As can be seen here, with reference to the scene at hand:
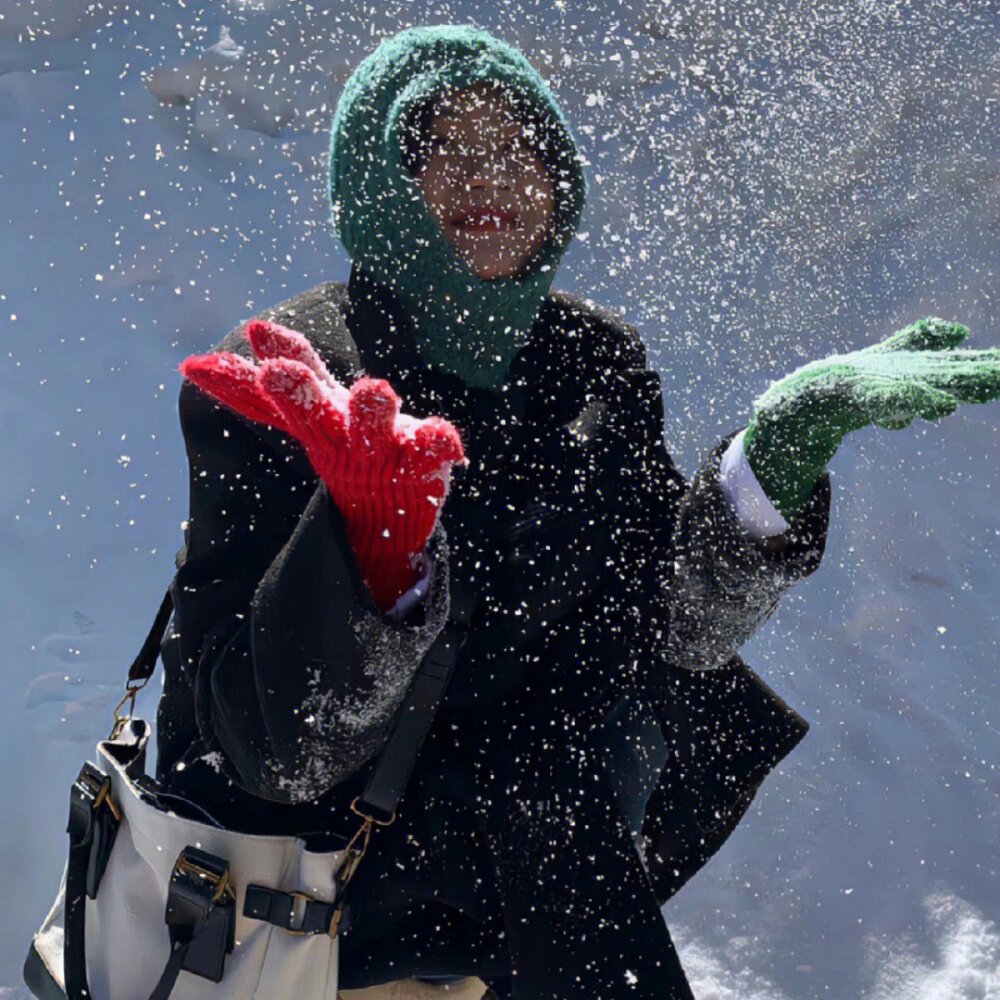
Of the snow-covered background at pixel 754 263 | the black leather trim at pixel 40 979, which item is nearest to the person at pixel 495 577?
the black leather trim at pixel 40 979

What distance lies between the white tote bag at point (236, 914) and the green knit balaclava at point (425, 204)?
1.91ft

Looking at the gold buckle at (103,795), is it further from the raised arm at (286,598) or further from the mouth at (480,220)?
the mouth at (480,220)

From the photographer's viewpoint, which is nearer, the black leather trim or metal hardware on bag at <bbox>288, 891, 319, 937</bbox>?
metal hardware on bag at <bbox>288, 891, 319, 937</bbox>

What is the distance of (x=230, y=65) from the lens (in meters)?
6.40

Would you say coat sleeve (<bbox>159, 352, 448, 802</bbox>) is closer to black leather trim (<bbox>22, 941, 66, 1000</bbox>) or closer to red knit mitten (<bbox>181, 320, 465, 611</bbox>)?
red knit mitten (<bbox>181, 320, 465, 611</bbox>)

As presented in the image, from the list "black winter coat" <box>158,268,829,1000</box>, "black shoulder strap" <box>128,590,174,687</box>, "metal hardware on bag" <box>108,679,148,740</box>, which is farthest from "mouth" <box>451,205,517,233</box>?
"metal hardware on bag" <box>108,679,148,740</box>

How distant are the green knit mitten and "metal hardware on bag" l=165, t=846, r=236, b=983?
0.75m

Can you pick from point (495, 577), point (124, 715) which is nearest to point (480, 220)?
point (495, 577)

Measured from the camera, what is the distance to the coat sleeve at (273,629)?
1.06 meters

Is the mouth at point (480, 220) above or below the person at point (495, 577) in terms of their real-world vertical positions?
above

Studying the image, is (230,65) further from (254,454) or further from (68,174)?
(254,454)

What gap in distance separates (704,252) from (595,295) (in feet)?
4.26

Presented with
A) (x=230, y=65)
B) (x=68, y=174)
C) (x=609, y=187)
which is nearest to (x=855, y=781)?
(x=609, y=187)

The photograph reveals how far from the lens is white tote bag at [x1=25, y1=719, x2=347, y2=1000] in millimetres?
1217
